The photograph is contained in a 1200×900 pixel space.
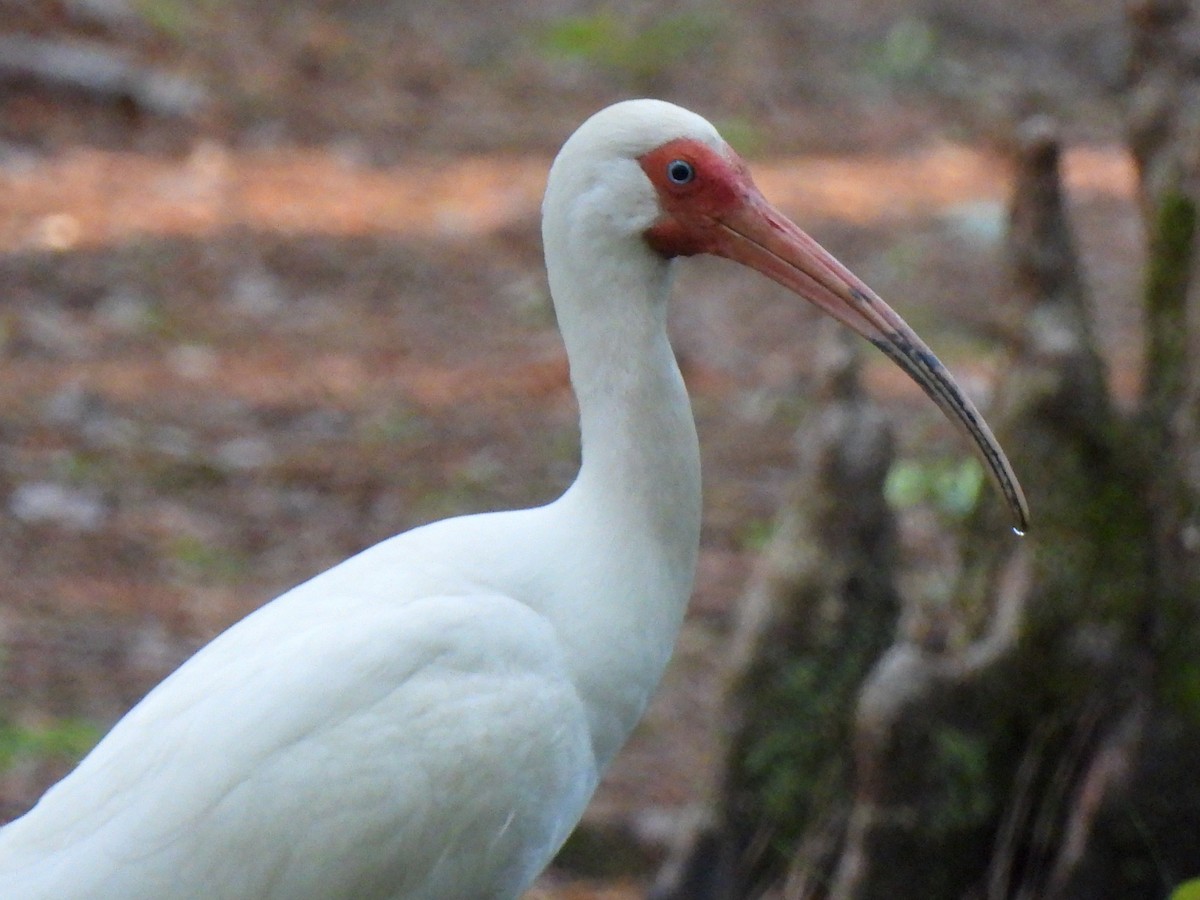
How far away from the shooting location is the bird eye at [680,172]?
144 inches

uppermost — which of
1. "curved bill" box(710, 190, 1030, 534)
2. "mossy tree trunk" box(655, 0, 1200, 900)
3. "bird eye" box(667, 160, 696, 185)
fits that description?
"bird eye" box(667, 160, 696, 185)

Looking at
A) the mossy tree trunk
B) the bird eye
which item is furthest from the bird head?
the mossy tree trunk

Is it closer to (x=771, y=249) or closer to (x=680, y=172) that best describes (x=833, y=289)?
(x=771, y=249)

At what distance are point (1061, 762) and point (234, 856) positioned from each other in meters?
2.16

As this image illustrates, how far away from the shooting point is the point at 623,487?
3799 millimetres

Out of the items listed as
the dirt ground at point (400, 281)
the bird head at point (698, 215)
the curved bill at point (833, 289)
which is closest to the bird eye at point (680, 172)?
the bird head at point (698, 215)

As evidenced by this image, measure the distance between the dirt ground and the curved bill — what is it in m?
1.22

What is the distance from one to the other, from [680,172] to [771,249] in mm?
253

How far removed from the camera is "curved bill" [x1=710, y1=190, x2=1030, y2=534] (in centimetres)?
375

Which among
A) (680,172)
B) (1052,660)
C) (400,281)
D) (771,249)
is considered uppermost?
(400,281)

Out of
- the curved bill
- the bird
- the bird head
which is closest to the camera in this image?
the bird

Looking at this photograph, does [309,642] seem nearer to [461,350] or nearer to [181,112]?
[461,350]

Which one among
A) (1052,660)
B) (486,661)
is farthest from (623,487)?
(1052,660)

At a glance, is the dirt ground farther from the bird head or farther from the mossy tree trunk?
the bird head
